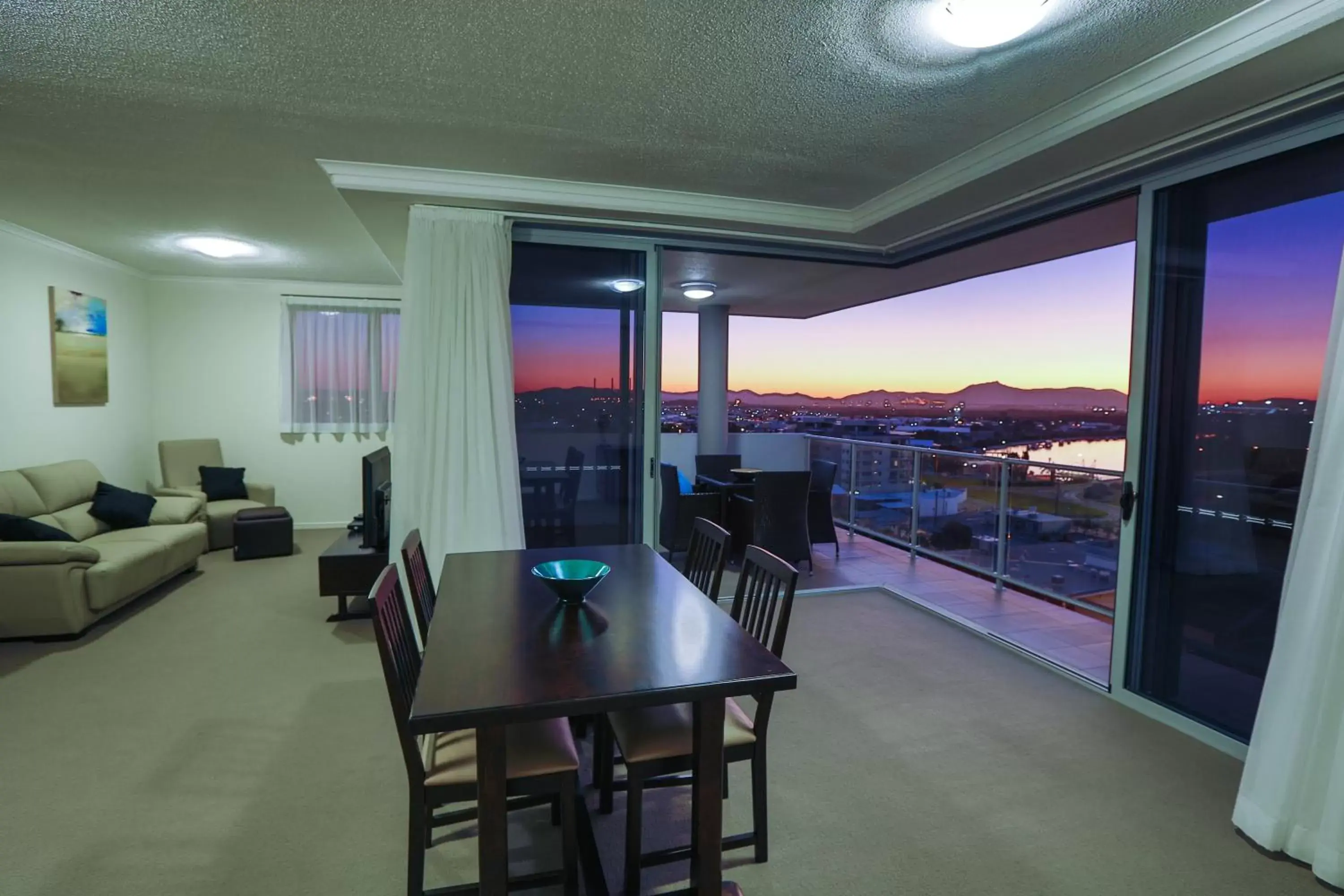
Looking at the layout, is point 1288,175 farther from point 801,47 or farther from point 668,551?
point 668,551

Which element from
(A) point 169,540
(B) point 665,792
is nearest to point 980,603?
(B) point 665,792

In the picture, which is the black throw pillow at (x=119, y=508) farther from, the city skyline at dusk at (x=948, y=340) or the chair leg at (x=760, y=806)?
the chair leg at (x=760, y=806)

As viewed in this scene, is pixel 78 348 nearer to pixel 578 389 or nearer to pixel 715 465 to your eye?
pixel 578 389

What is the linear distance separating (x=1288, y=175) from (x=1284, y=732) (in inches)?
77.0

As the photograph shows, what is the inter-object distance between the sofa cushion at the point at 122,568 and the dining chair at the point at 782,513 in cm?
410

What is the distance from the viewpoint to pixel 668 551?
5.45 m

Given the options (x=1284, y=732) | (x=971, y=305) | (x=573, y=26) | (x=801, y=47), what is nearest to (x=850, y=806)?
(x=1284, y=732)

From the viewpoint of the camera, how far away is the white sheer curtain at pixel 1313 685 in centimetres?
197

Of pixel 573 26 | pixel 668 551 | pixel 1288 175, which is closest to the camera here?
pixel 573 26

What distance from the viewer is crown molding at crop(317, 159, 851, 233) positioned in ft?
10.6

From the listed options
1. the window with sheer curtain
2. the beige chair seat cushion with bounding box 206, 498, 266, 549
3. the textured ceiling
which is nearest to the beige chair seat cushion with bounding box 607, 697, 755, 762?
the textured ceiling

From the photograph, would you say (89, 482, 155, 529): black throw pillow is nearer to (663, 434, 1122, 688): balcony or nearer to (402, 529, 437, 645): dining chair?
(402, 529, 437, 645): dining chair

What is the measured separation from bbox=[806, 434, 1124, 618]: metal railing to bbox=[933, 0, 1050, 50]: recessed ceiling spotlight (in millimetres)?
2323

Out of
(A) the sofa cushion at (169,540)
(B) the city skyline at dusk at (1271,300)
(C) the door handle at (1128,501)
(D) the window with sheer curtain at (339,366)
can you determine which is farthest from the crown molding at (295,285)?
(B) the city skyline at dusk at (1271,300)
